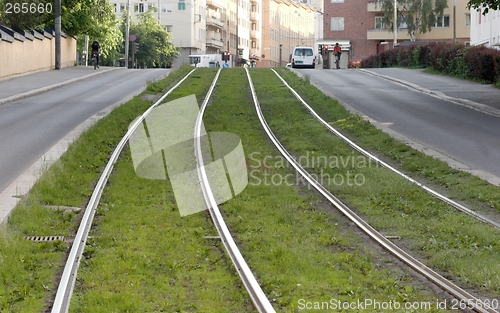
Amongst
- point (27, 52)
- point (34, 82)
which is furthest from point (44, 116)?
point (27, 52)

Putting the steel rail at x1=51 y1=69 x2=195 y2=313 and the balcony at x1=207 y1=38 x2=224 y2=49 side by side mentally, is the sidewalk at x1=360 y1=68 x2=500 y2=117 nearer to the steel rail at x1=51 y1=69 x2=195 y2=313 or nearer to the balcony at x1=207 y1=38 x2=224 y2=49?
the steel rail at x1=51 y1=69 x2=195 y2=313

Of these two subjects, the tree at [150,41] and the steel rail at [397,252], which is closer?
the steel rail at [397,252]

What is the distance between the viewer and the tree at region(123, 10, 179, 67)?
97625 mm

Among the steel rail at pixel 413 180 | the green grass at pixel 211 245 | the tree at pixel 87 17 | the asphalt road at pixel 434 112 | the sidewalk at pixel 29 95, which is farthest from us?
the tree at pixel 87 17

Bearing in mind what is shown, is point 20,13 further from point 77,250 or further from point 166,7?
point 166,7

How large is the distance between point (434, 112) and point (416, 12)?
223 ft

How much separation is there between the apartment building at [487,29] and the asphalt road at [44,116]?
27.9m

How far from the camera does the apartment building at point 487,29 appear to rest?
57056mm

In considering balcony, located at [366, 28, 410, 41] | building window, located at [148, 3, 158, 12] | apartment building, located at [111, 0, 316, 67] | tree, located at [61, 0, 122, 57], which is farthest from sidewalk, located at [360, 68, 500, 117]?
building window, located at [148, 3, 158, 12]

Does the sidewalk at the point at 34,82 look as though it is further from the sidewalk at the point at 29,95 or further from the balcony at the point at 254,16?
the balcony at the point at 254,16

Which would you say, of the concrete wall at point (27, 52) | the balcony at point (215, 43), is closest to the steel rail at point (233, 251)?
the concrete wall at point (27, 52)

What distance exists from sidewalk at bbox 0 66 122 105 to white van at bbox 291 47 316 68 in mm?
19972

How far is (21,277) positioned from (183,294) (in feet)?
5.36

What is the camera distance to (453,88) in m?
36.3
